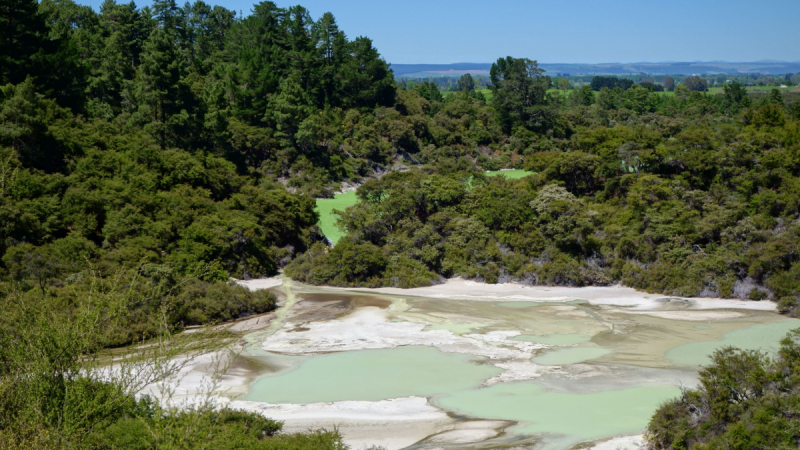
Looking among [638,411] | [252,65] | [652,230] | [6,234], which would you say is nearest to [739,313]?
[652,230]

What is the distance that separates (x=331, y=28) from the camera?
51469 millimetres

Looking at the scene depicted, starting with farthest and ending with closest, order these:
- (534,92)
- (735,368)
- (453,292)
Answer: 1. (534,92)
2. (453,292)
3. (735,368)

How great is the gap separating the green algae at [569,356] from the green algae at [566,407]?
56.2 inches

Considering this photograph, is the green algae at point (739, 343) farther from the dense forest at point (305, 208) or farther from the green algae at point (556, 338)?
the green algae at point (556, 338)

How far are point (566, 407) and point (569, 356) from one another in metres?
2.88

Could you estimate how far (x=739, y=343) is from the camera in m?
15.3

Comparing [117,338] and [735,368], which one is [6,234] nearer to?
[117,338]

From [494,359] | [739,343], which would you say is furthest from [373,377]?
[739,343]

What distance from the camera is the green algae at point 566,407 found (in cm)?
1118

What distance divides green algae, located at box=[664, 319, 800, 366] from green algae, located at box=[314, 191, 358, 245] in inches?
525

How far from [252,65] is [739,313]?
31.3m

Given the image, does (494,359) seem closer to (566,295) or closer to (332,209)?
(566,295)

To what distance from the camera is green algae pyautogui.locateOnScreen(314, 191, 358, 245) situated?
27906 mm

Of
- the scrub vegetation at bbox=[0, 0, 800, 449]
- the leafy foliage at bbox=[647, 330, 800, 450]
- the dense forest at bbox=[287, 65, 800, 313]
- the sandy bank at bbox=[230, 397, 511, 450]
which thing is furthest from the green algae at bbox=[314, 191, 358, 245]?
the leafy foliage at bbox=[647, 330, 800, 450]
